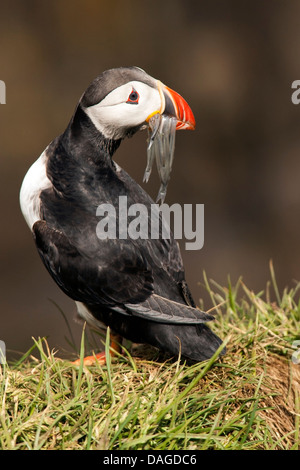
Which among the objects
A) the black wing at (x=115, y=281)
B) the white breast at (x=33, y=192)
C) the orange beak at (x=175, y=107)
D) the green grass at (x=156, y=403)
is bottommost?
the green grass at (x=156, y=403)

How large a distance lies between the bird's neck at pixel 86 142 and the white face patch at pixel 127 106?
0.04 meters

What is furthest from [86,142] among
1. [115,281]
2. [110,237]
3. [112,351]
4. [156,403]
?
[156,403]

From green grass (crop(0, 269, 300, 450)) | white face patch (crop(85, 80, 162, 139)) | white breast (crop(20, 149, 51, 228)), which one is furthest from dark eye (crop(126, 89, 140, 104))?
green grass (crop(0, 269, 300, 450))

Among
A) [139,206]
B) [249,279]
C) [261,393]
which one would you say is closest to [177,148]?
[249,279]

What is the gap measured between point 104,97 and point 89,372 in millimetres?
672

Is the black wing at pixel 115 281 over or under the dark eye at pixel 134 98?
under

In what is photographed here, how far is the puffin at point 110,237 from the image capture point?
1664mm

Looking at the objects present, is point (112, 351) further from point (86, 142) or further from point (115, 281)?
point (86, 142)

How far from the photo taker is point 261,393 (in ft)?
5.53

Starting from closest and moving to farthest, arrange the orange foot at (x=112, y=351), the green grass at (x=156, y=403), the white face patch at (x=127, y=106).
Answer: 1. the green grass at (x=156, y=403)
2. the white face patch at (x=127, y=106)
3. the orange foot at (x=112, y=351)

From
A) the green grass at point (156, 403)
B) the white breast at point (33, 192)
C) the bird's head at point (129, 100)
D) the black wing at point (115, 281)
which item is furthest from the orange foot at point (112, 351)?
the bird's head at point (129, 100)

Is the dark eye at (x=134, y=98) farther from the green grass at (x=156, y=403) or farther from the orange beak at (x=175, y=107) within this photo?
the green grass at (x=156, y=403)

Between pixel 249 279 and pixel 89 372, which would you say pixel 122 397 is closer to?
pixel 89 372

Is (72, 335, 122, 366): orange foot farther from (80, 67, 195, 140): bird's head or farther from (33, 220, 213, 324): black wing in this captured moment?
(80, 67, 195, 140): bird's head
